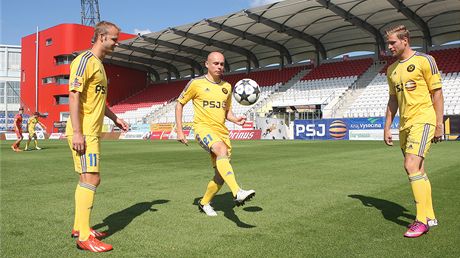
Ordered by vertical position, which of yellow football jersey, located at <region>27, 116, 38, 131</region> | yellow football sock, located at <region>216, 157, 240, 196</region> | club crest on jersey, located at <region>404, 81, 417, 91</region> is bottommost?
yellow football sock, located at <region>216, 157, 240, 196</region>

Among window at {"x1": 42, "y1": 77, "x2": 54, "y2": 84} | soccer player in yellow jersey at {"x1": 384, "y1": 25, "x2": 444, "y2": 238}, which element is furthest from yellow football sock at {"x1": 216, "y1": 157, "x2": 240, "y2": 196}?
window at {"x1": 42, "y1": 77, "x2": 54, "y2": 84}

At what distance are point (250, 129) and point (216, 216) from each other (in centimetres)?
2511

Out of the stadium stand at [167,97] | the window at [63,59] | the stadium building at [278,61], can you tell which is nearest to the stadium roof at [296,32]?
the stadium building at [278,61]

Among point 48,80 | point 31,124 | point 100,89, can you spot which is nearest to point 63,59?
point 48,80

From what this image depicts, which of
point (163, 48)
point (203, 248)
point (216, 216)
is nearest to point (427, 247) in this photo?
point (203, 248)

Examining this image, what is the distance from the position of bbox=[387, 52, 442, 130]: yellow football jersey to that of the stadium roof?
22.4 metres

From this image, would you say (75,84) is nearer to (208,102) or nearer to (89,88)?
(89,88)

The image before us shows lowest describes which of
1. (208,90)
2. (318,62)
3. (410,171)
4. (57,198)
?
(57,198)

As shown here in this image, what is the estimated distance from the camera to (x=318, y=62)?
40031 millimetres

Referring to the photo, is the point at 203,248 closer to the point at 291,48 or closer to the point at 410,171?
the point at 410,171

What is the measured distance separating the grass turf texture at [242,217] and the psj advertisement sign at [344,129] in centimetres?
1763

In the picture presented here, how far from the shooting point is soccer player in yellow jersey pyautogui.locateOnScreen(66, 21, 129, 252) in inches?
132

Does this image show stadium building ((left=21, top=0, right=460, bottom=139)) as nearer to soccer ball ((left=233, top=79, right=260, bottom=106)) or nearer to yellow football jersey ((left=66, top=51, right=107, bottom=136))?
soccer ball ((left=233, top=79, right=260, bottom=106))

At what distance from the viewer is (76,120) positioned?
333cm
